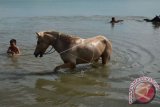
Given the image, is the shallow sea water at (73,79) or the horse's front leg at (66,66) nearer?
the shallow sea water at (73,79)

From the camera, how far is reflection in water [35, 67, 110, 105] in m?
10.1

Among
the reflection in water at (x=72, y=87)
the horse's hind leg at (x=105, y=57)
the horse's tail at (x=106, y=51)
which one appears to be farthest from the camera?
the horse's hind leg at (x=105, y=57)

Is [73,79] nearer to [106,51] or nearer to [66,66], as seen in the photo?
[66,66]

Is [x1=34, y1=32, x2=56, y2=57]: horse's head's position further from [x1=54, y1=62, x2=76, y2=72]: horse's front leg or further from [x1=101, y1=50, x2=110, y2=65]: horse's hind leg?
[x1=101, y1=50, x2=110, y2=65]: horse's hind leg

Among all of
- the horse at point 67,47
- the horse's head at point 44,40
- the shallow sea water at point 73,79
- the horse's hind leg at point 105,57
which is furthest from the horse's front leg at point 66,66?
the horse's hind leg at point 105,57

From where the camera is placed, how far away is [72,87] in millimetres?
11281

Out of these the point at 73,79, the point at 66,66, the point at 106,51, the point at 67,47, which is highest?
the point at 67,47

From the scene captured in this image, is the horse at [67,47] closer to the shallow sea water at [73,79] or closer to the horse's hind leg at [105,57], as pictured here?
the shallow sea water at [73,79]

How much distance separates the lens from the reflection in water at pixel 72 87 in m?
10.1

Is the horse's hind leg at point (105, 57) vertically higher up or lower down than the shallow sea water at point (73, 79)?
higher up

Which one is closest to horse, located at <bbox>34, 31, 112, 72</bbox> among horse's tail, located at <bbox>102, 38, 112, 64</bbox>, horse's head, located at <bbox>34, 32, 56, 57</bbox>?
horse's head, located at <bbox>34, 32, 56, 57</bbox>

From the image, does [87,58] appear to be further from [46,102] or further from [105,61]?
[46,102]

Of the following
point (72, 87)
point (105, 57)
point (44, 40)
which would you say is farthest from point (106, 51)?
point (72, 87)

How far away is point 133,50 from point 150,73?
5.11 m
